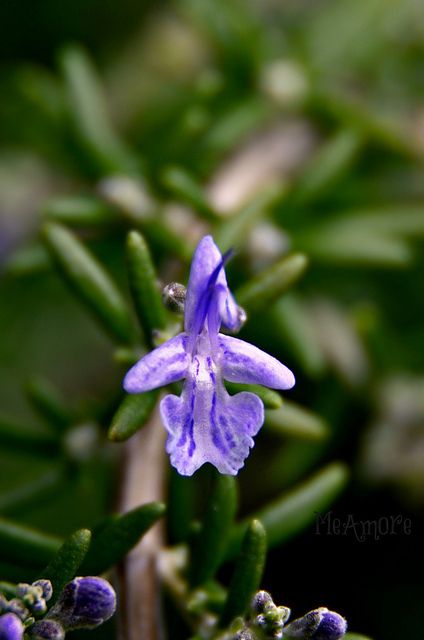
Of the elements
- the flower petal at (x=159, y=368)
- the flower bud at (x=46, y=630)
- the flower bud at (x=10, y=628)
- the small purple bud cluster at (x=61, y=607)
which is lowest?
the flower bud at (x=10, y=628)

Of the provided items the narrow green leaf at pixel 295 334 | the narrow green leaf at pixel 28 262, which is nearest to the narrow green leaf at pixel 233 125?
the narrow green leaf at pixel 295 334

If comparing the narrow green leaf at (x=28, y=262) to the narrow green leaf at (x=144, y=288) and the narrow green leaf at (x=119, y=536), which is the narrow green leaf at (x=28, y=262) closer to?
the narrow green leaf at (x=144, y=288)

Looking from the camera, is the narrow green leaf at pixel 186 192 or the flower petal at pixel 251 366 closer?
the flower petal at pixel 251 366

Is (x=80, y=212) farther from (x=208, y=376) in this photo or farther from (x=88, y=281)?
(x=208, y=376)

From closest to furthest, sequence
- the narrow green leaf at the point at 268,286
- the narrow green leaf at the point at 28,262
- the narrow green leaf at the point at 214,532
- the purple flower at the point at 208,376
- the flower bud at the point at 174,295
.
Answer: the purple flower at the point at 208,376 < the flower bud at the point at 174,295 < the narrow green leaf at the point at 214,532 < the narrow green leaf at the point at 268,286 < the narrow green leaf at the point at 28,262

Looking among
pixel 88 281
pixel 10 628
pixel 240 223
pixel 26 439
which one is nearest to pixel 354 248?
pixel 240 223

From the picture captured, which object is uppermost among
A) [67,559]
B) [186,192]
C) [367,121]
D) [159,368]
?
[367,121]
